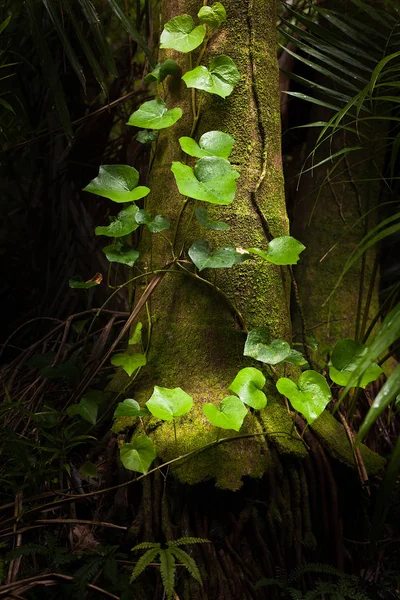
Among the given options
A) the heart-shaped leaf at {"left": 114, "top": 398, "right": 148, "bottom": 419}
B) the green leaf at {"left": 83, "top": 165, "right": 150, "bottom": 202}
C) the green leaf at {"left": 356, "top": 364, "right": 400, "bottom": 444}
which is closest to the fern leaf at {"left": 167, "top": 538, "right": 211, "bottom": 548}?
the heart-shaped leaf at {"left": 114, "top": 398, "right": 148, "bottom": 419}

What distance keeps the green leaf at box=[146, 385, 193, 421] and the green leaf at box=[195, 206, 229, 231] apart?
394 mm

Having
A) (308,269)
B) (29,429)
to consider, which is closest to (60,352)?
(29,429)

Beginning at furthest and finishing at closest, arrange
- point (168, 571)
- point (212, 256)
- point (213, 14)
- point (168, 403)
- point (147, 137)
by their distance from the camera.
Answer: point (147, 137) < point (213, 14) < point (212, 256) < point (168, 403) < point (168, 571)

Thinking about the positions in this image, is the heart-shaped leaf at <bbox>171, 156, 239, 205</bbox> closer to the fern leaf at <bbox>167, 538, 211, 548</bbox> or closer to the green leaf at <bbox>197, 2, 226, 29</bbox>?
the green leaf at <bbox>197, 2, 226, 29</bbox>

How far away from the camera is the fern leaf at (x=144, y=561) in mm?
988

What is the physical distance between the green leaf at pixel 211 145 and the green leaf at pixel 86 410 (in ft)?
2.06

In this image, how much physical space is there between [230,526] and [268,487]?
0.12 metres

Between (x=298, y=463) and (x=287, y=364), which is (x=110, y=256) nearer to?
(x=287, y=364)

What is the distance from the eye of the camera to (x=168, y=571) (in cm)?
98

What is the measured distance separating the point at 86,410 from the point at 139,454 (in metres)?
0.19

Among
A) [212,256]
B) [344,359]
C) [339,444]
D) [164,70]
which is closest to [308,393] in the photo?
[344,359]

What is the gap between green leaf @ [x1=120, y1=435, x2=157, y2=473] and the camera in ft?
3.56

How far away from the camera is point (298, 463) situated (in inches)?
47.5

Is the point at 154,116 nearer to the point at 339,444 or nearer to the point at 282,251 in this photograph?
the point at 282,251
